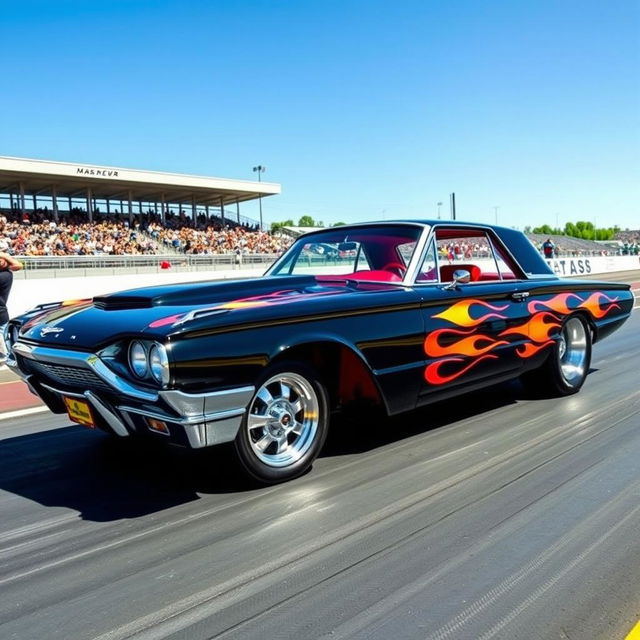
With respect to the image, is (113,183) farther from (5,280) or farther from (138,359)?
(138,359)

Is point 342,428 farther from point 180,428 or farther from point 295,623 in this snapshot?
point 295,623

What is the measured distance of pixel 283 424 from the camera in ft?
12.6

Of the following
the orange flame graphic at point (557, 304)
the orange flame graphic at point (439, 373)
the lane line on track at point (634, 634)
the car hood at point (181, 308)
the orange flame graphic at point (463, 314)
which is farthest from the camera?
the orange flame graphic at point (557, 304)

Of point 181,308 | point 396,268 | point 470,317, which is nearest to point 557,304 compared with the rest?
point 470,317

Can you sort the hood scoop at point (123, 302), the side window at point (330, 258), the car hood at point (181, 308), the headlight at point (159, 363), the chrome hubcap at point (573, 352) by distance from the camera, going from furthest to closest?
the chrome hubcap at point (573, 352) → the side window at point (330, 258) → the hood scoop at point (123, 302) → the car hood at point (181, 308) → the headlight at point (159, 363)

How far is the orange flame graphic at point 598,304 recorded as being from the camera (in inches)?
245

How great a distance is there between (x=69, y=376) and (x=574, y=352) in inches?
179

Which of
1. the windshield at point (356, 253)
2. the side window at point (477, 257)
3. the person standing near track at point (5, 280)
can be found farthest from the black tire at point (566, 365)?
the person standing near track at point (5, 280)

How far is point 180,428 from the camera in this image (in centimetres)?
323

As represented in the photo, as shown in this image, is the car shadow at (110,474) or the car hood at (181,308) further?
the car shadow at (110,474)

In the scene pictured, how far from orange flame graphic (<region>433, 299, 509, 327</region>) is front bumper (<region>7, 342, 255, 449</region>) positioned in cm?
175

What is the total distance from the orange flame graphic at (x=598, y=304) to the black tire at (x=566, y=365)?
0.13m

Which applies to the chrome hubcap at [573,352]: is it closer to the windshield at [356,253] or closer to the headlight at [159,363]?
the windshield at [356,253]

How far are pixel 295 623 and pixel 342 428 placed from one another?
2.75 metres
